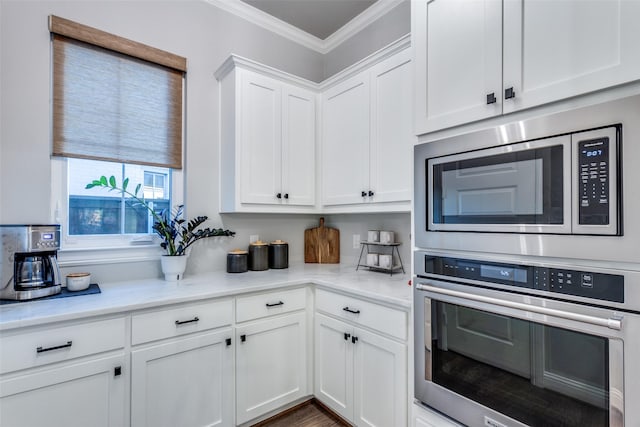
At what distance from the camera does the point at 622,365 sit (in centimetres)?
88

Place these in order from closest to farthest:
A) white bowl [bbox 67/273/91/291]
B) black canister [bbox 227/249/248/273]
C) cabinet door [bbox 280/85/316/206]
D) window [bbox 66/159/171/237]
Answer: white bowl [bbox 67/273/91/291]
window [bbox 66/159/171/237]
black canister [bbox 227/249/248/273]
cabinet door [bbox 280/85/316/206]

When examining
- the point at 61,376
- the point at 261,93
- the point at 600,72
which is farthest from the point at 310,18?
the point at 61,376

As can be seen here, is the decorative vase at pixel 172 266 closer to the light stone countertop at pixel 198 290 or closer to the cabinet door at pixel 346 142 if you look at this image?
the light stone countertop at pixel 198 290

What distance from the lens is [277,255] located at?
253cm

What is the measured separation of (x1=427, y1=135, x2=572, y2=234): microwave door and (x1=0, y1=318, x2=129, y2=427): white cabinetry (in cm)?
156

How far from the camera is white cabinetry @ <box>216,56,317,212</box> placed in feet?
7.39

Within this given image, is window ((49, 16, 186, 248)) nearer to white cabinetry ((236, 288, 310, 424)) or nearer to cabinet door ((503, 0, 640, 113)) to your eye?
white cabinetry ((236, 288, 310, 424))

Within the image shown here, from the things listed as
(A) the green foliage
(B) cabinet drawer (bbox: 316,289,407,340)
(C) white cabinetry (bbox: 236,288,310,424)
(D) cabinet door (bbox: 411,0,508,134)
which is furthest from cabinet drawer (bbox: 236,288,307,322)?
(D) cabinet door (bbox: 411,0,508,134)

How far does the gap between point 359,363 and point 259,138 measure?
5.40 feet

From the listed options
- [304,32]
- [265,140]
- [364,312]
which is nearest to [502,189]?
[364,312]

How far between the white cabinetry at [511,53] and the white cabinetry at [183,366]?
148cm

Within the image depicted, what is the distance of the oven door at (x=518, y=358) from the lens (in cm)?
91

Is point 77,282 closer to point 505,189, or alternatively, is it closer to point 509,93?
point 505,189

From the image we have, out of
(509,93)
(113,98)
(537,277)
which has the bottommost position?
(537,277)
